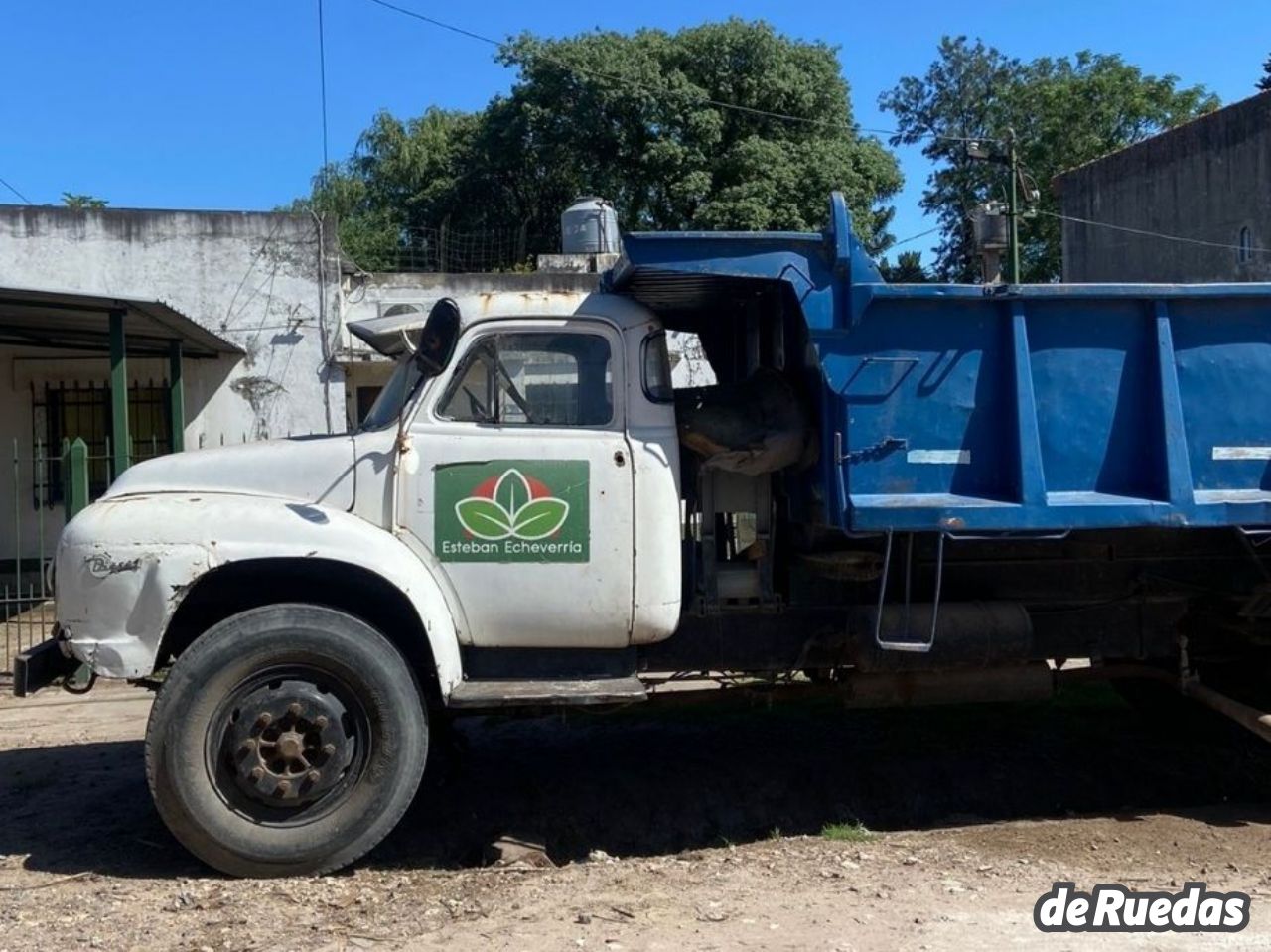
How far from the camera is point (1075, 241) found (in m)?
24.5

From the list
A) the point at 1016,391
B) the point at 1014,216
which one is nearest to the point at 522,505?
the point at 1016,391

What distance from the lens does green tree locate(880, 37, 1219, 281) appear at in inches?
1374

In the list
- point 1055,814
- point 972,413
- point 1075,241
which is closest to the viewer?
point 972,413

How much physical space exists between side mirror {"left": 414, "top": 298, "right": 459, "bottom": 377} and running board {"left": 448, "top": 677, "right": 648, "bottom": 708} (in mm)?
1324

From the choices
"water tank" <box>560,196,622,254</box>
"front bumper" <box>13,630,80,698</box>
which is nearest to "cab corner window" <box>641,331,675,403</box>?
"front bumper" <box>13,630,80,698</box>

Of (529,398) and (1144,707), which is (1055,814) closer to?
(1144,707)

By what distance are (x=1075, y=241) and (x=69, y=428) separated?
760 inches

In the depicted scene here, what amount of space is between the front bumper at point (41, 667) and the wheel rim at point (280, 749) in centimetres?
80

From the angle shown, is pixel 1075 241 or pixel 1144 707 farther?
pixel 1075 241

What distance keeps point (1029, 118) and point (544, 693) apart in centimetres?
3742

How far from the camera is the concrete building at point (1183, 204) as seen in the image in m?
19.0

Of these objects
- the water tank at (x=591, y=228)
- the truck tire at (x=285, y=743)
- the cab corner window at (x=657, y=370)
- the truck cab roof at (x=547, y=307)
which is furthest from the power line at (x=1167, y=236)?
the truck tire at (x=285, y=743)

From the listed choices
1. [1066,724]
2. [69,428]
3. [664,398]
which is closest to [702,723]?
[1066,724]

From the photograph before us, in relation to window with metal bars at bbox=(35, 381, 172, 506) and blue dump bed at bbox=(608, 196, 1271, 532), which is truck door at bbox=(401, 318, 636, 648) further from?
window with metal bars at bbox=(35, 381, 172, 506)
